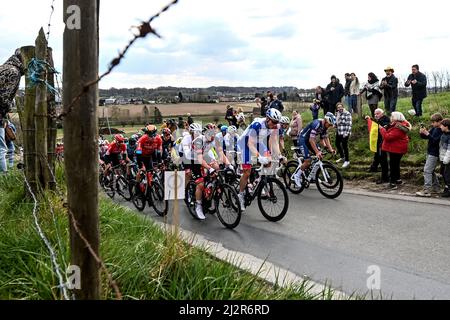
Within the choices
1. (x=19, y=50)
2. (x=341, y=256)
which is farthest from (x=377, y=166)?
(x=19, y=50)

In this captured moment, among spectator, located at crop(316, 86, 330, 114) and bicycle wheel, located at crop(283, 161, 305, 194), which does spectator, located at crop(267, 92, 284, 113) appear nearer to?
spectator, located at crop(316, 86, 330, 114)

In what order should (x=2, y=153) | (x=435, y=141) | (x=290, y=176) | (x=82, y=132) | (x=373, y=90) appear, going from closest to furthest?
(x=82, y=132), (x=2, y=153), (x=435, y=141), (x=290, y=176), (x=373, y=90)

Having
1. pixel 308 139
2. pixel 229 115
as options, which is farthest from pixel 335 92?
pixel 308 139

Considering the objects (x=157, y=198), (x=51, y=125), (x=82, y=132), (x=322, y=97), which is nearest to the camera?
(x=82, y=132)

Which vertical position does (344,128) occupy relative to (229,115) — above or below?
below

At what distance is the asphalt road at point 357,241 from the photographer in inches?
213

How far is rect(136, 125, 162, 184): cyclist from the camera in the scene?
1064 cm

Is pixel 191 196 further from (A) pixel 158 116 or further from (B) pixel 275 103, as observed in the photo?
(A) pixel 158 116

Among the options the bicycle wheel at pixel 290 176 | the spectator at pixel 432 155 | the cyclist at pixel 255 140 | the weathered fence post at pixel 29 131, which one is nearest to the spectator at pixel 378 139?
the spectator at pixel 432 155

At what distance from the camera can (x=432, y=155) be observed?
1027cm

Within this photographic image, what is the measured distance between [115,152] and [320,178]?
592cm

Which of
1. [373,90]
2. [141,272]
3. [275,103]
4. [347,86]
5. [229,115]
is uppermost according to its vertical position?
[347,86]
